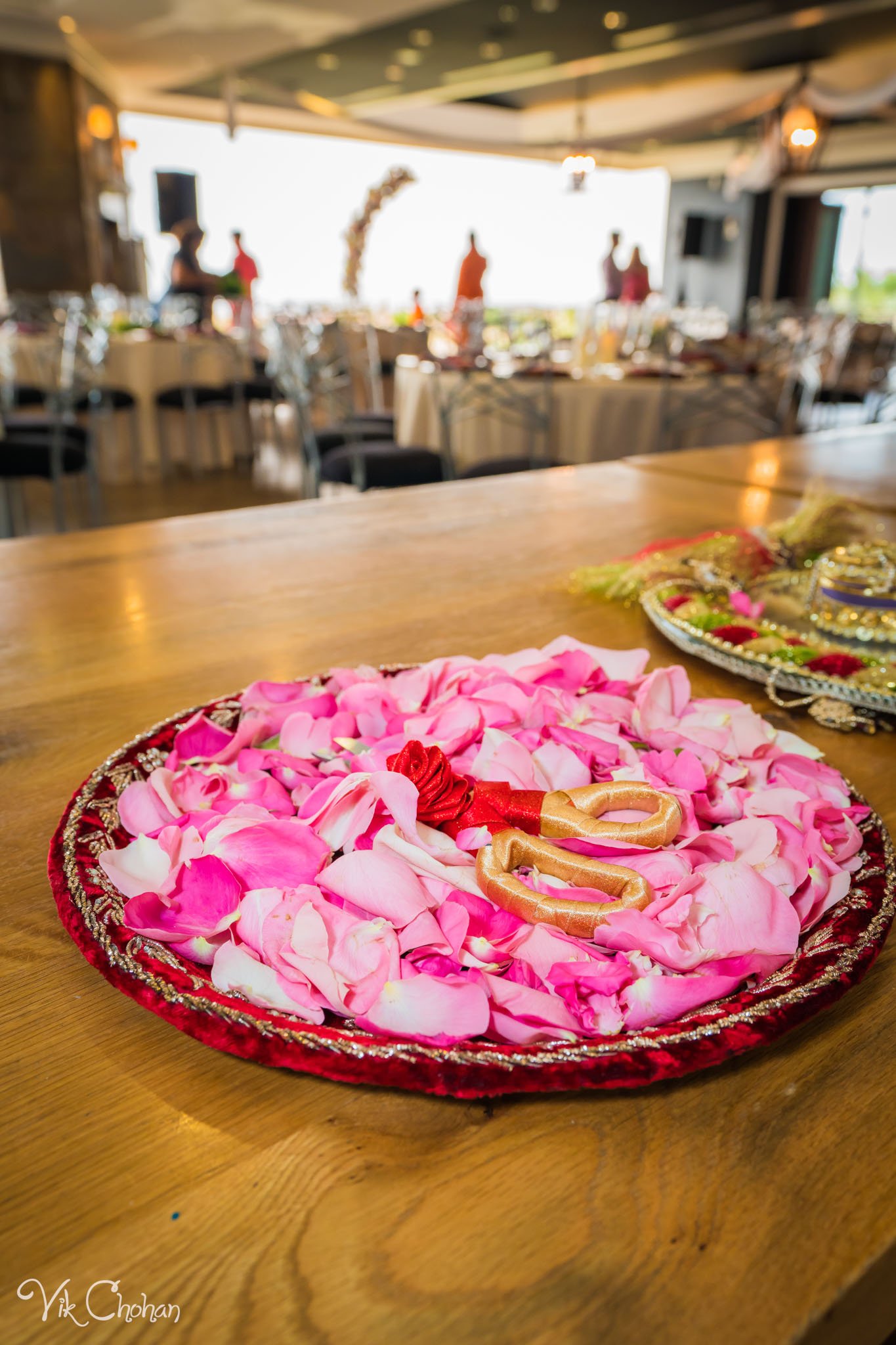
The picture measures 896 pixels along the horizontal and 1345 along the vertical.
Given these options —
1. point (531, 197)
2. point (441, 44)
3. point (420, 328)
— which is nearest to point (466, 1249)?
point (420, 328)

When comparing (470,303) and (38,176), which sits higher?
(38,176)

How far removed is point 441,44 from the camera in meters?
7.48

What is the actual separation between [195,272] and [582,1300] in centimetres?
614

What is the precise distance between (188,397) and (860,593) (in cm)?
427

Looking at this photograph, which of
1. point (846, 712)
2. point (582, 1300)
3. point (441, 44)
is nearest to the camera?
point (582, 1300)

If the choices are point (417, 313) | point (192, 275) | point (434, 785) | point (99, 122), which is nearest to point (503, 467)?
point (434, 785)

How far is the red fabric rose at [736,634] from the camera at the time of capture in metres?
0.66

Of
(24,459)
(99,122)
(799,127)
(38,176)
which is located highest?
(99,122)

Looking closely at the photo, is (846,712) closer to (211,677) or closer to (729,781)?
(729,781)

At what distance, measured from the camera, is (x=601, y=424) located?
2.97 meters

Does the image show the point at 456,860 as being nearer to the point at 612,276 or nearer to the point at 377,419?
the point at 377,419

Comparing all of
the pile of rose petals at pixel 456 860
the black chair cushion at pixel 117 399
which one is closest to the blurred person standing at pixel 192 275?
the black chair cushion at pixel 117 399

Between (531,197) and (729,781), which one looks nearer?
(729,781)

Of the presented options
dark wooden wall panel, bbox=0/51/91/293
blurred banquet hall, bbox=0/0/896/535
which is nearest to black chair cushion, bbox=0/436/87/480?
blurred banquet hall, bbox=0/0/896/535
